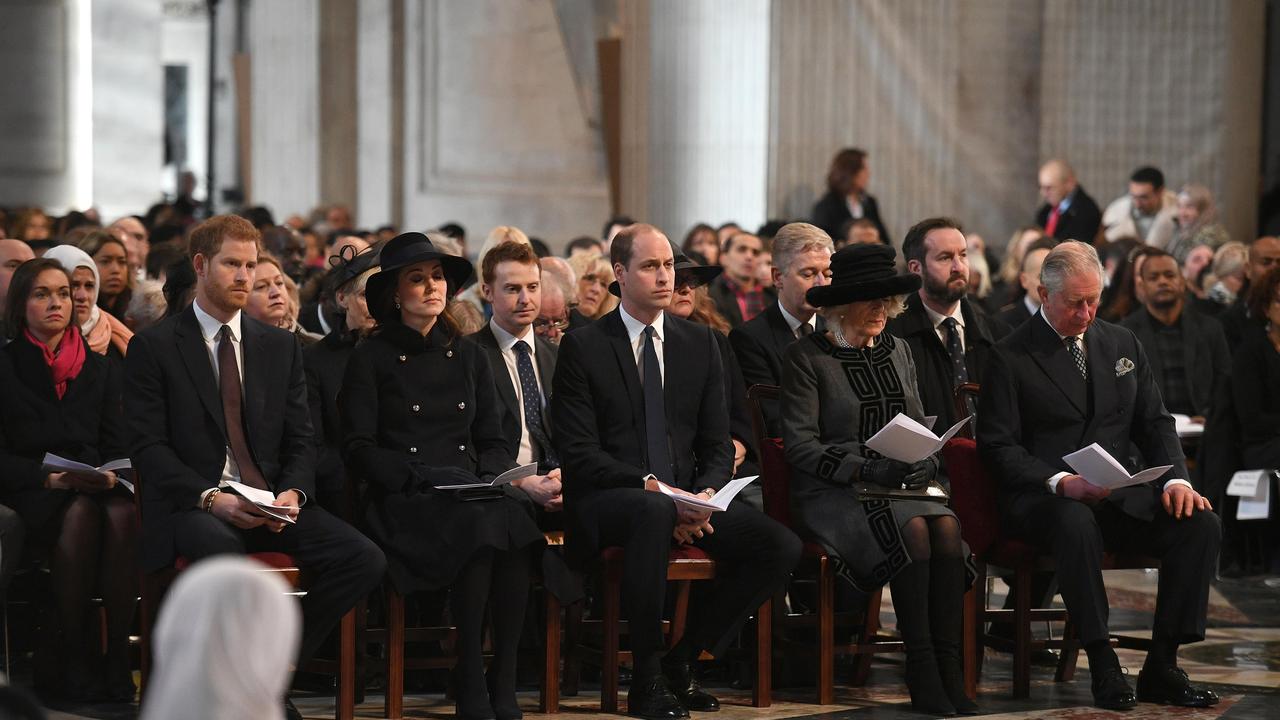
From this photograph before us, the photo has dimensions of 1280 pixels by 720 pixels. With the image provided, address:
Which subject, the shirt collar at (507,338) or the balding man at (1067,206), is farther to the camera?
the balding man at (1067,206)

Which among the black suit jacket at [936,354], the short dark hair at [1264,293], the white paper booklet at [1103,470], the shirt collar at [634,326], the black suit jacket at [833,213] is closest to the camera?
the white paper booklet at [1103,470]

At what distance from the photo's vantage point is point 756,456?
6.91m

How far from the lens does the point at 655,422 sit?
6348 mm

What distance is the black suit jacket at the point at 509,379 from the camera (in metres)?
6.54

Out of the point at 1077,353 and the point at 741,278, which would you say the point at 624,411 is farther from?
the point at 741,278

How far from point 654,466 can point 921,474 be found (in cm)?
91

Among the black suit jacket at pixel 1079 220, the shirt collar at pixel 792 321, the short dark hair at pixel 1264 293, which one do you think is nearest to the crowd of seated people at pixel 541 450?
the shirt collar at pixel 792 321

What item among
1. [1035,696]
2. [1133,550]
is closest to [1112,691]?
[1035,696]

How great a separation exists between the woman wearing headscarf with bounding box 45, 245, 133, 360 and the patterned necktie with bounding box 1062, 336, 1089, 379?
138 inches

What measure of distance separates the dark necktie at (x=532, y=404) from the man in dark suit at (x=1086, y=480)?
1569 millimetres

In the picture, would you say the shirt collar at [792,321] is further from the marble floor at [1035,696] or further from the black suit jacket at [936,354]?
the marble floor at [1035,696]

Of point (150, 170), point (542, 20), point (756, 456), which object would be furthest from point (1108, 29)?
point (150, 170)

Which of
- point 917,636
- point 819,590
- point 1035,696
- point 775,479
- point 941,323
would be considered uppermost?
point 941,323

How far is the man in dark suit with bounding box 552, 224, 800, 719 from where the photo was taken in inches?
235
